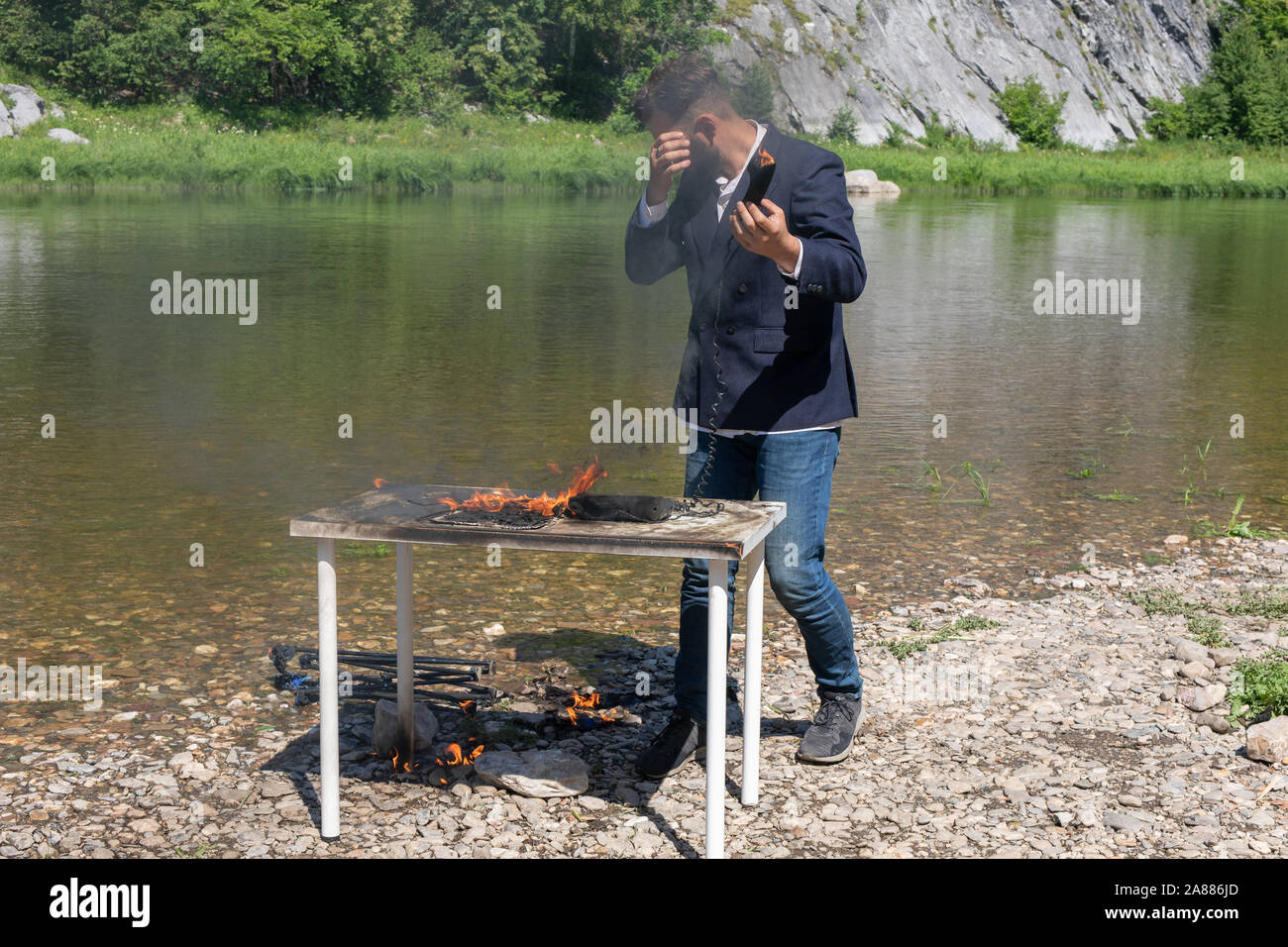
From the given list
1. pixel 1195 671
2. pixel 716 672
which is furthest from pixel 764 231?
pixel 1195 671

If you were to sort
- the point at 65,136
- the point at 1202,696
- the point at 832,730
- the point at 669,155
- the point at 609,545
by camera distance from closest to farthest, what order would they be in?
the point at 609,545 → the point at 669,155 → the point at 832,730 → the point at 1202,696 → the point at 65,136

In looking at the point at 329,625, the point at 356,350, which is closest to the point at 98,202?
the point at 356,350

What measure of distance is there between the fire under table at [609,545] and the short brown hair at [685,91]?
1.34 m

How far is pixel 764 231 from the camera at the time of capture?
4.43 meters

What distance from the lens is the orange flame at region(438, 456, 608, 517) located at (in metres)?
4.62

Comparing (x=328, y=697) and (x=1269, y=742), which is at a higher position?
(x=328, y=697)

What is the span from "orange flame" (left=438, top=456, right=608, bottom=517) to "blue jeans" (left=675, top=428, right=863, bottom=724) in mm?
500

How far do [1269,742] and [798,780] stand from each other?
173 cm

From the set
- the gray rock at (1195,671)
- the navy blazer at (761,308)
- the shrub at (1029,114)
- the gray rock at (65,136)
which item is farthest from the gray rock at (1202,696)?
the shrub at (1029,114)

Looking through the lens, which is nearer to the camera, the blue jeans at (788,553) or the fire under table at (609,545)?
the fire under table at (609,545)

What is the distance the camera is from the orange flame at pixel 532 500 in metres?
4.62

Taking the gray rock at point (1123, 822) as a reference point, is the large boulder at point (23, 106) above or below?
above

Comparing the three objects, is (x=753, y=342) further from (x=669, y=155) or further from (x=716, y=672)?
(x=716, y=672)

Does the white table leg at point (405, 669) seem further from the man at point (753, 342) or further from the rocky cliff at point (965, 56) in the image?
the rocky cliff at point (965, 56)
